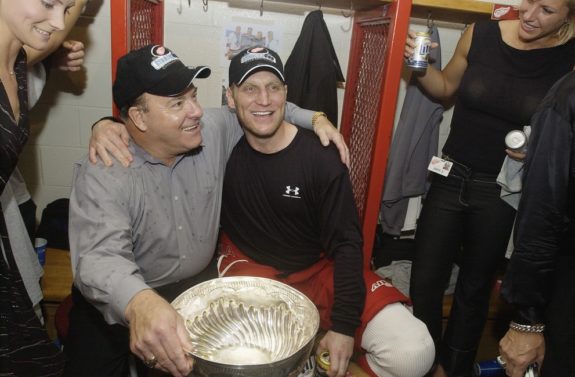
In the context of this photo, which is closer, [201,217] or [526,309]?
[526,309]

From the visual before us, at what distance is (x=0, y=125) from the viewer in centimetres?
121

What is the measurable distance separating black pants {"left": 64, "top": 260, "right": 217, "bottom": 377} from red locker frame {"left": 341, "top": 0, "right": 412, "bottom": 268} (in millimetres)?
1056

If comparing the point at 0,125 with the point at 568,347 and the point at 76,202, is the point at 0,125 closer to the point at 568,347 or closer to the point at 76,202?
the point at 76,202

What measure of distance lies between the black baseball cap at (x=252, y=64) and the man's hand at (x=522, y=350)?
3.64 ft

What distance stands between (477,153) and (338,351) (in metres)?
1.03

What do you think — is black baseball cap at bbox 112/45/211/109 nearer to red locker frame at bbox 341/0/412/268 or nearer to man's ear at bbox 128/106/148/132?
man's ear at bbox 128/106/148/132

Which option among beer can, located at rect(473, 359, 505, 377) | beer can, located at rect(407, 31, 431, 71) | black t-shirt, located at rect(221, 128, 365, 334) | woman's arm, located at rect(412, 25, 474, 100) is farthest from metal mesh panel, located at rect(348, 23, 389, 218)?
beer can, located at rect(473, 359, 505, 377)

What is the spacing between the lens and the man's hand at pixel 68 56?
1787 millimetres

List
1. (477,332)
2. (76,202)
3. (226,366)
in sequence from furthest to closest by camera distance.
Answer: (477,332) → (76,202) → (226,366)

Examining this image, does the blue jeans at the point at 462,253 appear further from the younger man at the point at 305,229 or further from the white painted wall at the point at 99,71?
the white painted wall at the point at 99,71

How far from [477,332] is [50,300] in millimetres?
2013

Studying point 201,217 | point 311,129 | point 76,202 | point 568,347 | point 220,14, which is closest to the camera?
point 568,347

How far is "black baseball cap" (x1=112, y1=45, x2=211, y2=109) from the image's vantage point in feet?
4.53

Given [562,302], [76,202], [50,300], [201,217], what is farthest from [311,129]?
[50,300]
